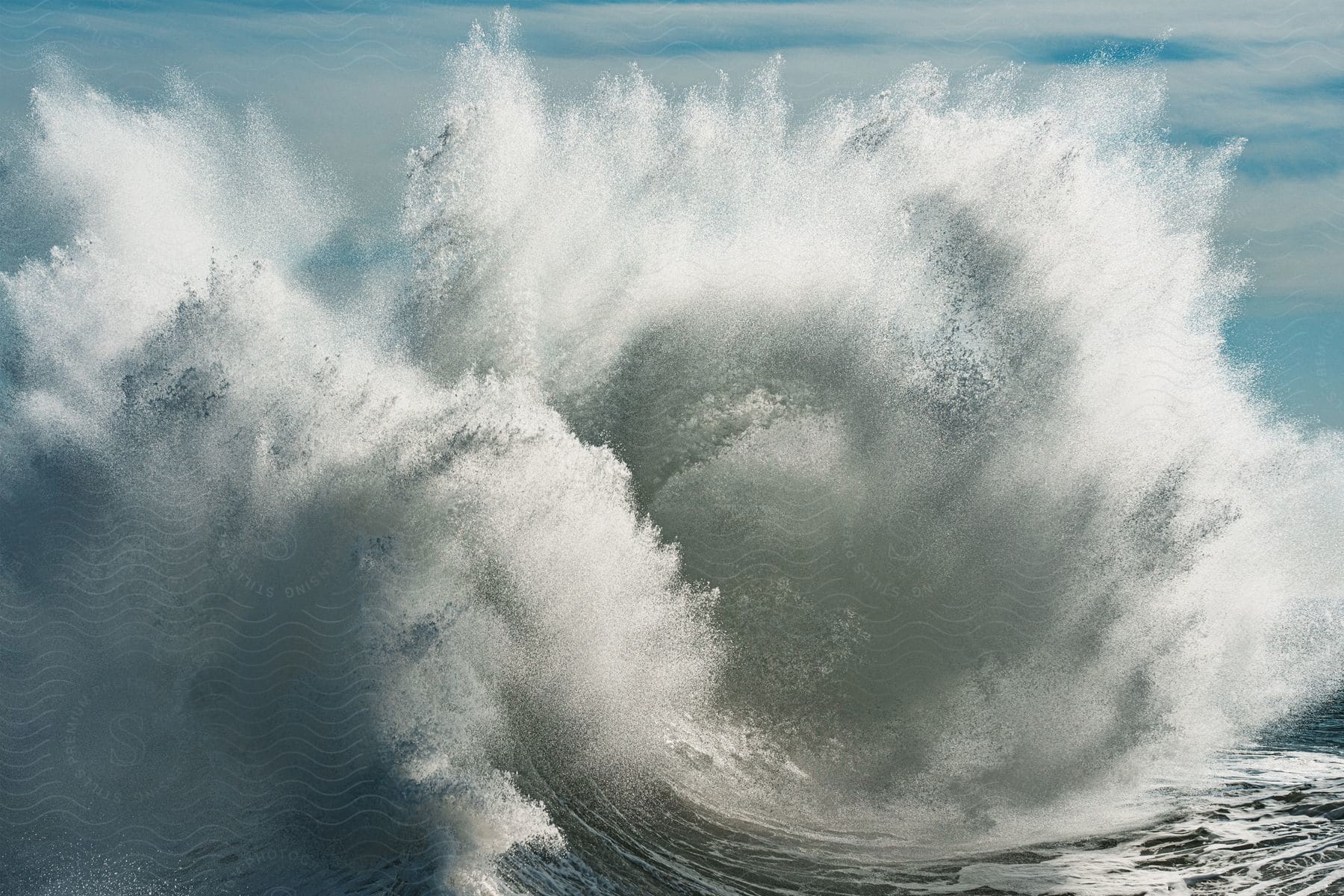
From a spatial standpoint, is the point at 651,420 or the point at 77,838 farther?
the point at 651,420

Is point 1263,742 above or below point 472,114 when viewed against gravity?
below

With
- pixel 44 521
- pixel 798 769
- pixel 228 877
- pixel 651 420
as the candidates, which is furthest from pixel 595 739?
pixel 44 521

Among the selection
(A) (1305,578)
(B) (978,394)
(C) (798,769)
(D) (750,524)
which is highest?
(A) (1305,578)

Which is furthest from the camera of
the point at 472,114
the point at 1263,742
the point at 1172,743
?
the point at 472,114

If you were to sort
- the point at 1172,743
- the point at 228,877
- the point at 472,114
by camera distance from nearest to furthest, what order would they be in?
the point at 228,877
the point at 1172,743
the point at 472,114

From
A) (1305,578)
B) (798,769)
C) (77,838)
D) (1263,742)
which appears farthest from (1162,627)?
(77,838)

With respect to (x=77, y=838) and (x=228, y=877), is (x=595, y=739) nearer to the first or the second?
(x=228, y=877)

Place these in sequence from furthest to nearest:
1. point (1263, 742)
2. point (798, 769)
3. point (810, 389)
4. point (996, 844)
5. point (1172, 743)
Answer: point (810, 389) → point (1263, 742) → point (1172, 743) → point (798, 769) → point (996, 844)

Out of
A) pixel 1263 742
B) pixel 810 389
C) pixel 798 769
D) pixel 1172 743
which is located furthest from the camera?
pixel 810 389

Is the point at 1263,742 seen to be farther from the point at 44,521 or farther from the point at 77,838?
the point at 44,521
